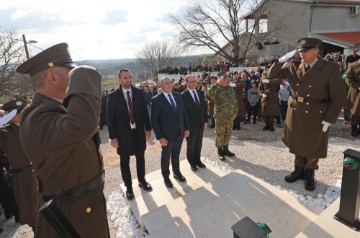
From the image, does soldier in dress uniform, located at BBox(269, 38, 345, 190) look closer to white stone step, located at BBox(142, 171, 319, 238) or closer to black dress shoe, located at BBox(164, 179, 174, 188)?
white stone step, located at BBox(142, 171, 319, 238)

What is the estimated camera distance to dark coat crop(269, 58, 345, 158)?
3.62 meters

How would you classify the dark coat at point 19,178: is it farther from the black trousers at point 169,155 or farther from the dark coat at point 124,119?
the black trousers at point 169,155

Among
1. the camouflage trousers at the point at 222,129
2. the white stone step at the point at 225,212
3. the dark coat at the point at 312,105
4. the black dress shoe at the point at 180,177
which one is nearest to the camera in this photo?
the white stone step at the point at 225,212

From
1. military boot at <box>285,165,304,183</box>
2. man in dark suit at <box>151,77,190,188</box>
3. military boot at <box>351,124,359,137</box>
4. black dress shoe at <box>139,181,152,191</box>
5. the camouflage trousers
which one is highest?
man in dark suit at <box>151,77,190,188</box>

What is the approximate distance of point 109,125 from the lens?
4.00 metres

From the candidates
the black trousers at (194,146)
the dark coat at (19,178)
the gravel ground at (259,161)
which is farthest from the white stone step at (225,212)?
the dark coat at (19,178)

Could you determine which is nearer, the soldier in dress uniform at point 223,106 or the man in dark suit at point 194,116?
the man in dark suit at point 194,116

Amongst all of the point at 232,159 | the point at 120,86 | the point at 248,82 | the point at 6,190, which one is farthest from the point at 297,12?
the point at 6,190

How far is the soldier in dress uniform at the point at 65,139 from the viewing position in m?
1.37

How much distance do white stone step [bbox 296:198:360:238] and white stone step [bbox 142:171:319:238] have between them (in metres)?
0.30

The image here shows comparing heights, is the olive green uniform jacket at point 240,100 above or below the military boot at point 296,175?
above

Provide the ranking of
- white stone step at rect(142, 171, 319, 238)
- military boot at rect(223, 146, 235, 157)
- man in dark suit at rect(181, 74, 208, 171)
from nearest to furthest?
1. white stone step at rect(142, 171, 319, 238)
2. man in dark suit at rect(181, 74, 208, 171)
3. military boot at rect(223, 146, 235, 157)

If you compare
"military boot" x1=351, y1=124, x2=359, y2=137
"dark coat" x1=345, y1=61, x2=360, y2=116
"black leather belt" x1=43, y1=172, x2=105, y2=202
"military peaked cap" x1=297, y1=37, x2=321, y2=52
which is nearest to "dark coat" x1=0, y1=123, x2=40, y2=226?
"black leather belt" x1=43, y1=172, x2=105, y2=202

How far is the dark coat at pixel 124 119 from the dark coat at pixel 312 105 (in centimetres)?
236
